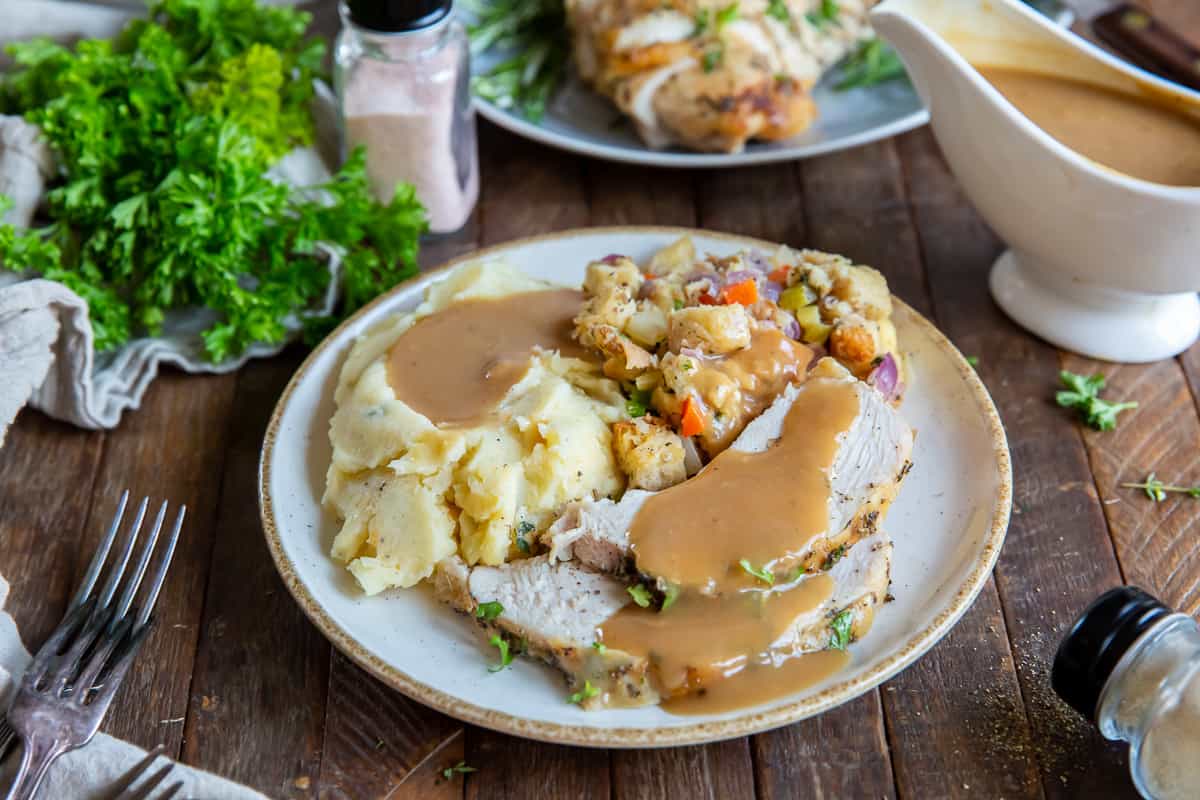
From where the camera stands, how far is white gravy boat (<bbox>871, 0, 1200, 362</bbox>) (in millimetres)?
3271

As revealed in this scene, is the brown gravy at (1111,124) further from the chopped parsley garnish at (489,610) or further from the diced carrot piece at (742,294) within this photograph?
the chopped parsley garnish at (489,610)

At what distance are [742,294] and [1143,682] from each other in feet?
4.28

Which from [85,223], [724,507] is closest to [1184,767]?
[724,507]

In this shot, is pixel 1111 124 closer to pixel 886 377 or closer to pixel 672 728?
pixel 886 377

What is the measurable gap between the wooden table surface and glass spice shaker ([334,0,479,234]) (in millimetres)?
278

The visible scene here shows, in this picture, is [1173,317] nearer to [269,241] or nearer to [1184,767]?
[1184,767]

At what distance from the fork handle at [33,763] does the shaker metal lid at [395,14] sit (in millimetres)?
2227

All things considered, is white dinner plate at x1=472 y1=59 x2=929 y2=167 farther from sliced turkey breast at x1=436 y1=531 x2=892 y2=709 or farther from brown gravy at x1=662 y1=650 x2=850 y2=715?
brown gravy at x1=662 y1=650 x2=850 y2=715

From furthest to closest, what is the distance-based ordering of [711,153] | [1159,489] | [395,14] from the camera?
[711,153] < [395,14] < [1159,489]

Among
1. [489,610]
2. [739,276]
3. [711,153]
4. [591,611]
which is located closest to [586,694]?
[591,611]

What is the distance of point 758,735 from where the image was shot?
2.71m

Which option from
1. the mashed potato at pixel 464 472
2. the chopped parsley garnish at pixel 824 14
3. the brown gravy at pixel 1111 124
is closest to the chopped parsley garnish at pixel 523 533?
the mashed potato at pixel 464 472

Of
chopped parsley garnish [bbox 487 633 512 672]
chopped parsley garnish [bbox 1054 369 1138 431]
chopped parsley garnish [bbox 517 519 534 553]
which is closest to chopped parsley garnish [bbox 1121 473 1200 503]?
chopped parsley garnish [bbox 1054 369 1138 431]

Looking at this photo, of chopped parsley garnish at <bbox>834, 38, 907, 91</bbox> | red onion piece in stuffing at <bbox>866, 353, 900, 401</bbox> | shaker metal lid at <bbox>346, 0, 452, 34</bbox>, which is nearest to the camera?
red onion piece in stuffing at <bbox>866, 353, 900, 401</bbox>
